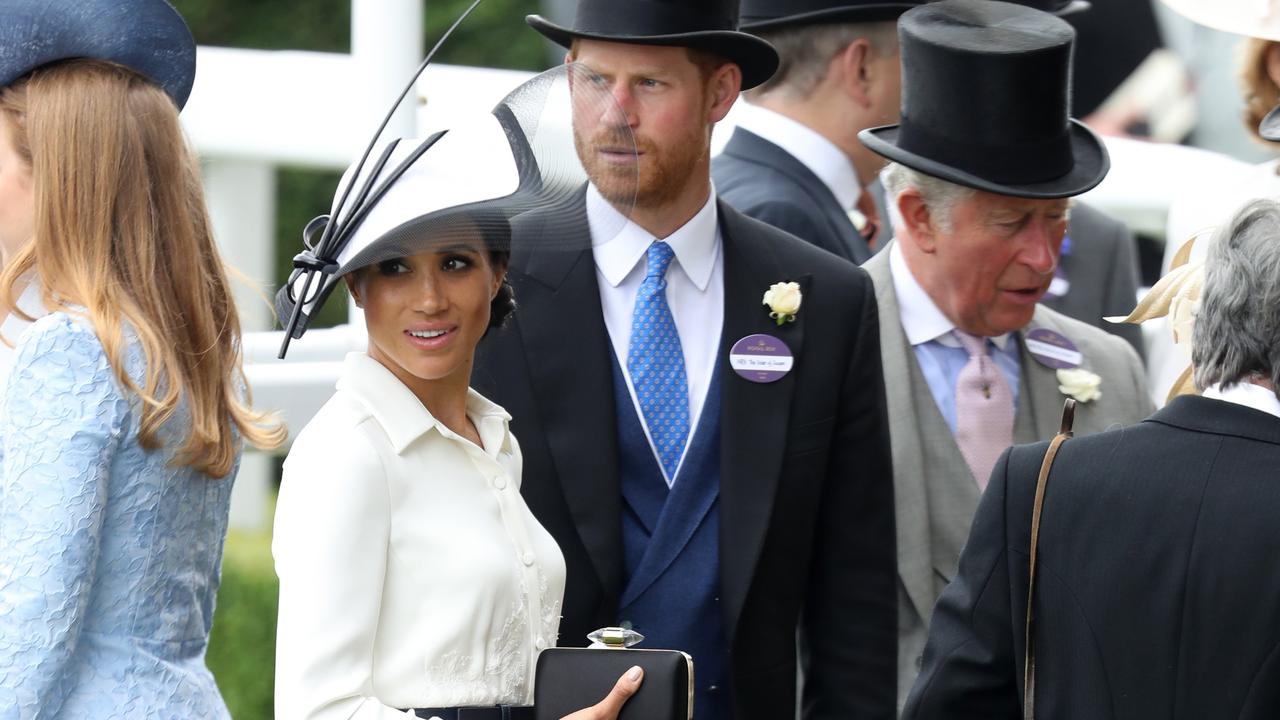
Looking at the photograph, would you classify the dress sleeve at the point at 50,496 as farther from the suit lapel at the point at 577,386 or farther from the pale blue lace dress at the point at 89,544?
the suit lapel at the point at 577,386

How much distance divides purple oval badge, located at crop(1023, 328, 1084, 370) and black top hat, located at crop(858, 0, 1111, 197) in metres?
0.36

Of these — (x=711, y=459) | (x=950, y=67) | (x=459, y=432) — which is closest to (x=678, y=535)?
(x=711, y=459)

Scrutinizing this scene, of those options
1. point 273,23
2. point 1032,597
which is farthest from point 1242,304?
point 273,23

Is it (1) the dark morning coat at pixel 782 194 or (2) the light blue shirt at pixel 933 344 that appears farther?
(1) the dark morning coat at pixel 782 194

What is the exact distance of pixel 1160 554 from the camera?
2.78 metres

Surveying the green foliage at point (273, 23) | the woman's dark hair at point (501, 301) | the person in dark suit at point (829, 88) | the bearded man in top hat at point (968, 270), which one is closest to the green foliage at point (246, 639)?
the person in dark suit at point (829, 88)

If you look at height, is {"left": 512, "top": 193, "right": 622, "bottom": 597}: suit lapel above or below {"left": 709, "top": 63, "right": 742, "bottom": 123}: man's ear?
below

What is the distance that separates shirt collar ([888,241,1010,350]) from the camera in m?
4.08

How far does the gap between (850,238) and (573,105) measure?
169cm

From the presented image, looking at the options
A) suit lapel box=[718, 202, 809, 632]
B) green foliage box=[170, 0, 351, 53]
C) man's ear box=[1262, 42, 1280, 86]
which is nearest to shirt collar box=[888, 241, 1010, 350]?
suit lapel box=[718, 202, 809, 632]

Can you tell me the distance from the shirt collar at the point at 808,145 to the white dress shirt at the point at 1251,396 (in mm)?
1925

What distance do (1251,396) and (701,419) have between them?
3.63 feet

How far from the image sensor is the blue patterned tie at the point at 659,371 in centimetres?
359

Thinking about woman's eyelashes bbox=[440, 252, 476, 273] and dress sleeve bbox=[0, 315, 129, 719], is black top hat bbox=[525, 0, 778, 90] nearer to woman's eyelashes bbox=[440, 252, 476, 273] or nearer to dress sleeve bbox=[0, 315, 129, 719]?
woman's eyelashes bbox=[440, 252, 476, 273]
